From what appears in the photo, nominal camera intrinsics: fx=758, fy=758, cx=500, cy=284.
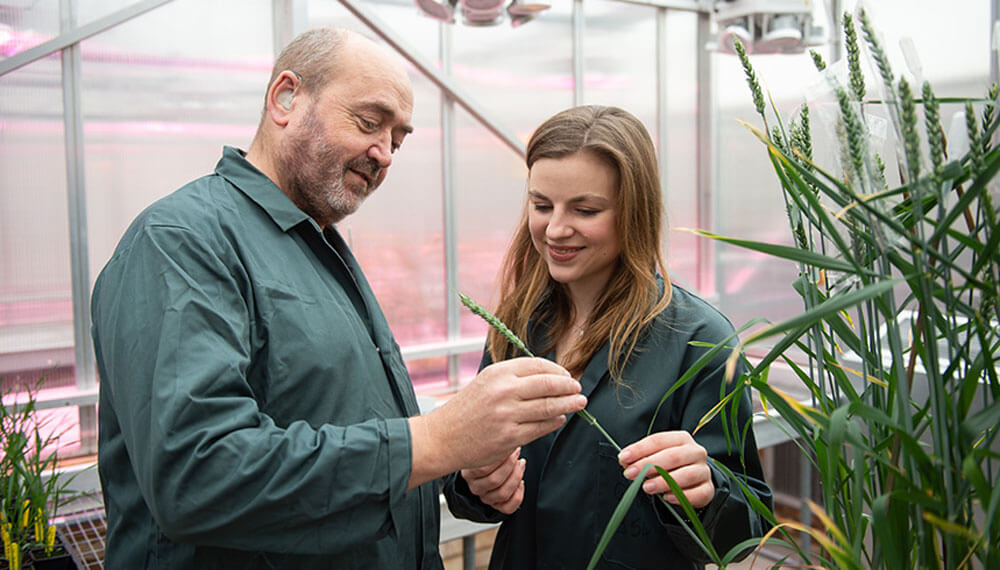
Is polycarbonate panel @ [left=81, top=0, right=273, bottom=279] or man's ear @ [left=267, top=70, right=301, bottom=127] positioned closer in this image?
man's ear @ [left=267, top=70, right=301, bottom=127]

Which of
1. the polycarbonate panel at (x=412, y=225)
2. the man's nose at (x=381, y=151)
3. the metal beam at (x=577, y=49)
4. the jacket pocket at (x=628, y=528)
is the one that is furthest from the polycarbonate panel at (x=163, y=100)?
the jacket pocket at (x=628, y=528)

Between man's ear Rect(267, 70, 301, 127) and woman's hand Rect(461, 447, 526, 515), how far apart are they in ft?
2.39

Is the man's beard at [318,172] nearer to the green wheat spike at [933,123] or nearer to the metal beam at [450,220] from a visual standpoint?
the green wheat spike at [933,123]

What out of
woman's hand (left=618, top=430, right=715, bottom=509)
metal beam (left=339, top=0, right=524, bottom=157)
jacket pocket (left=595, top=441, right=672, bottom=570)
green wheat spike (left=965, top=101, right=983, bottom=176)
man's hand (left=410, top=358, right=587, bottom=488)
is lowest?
jacket pocket (left=595, top=441, right=672, bottom=570)

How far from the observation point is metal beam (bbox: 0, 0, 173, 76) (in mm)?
3133

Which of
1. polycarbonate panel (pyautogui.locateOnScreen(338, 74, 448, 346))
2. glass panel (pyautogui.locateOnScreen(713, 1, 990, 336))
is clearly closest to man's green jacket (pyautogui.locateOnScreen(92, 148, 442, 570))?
polycarbonate panel (pyautogui.locateOnScreen(338, 74, 448, 346))

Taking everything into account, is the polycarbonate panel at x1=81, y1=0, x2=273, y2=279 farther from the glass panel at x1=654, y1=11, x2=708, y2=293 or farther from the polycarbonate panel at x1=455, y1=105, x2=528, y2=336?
the glass panel at x1=654, y1=11, x2=708, y2=293

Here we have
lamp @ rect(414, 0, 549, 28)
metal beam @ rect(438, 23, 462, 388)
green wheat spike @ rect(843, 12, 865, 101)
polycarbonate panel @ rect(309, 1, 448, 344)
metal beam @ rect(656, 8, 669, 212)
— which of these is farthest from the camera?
metal beam @ rect(656, 8, 669, 212)

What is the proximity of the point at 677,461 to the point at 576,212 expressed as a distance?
0.53 metres

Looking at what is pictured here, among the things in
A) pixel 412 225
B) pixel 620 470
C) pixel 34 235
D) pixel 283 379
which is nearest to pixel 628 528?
pixel 620 470

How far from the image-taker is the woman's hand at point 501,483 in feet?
4.24

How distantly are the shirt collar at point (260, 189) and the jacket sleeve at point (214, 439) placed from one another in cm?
23

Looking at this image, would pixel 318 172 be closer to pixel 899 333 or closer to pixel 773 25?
pixel 899 333

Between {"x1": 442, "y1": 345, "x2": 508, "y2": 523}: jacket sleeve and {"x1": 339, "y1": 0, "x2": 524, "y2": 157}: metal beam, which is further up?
{"x1": 339, "y1": 0, "x2": 524, "y2": 157}: metal beam
